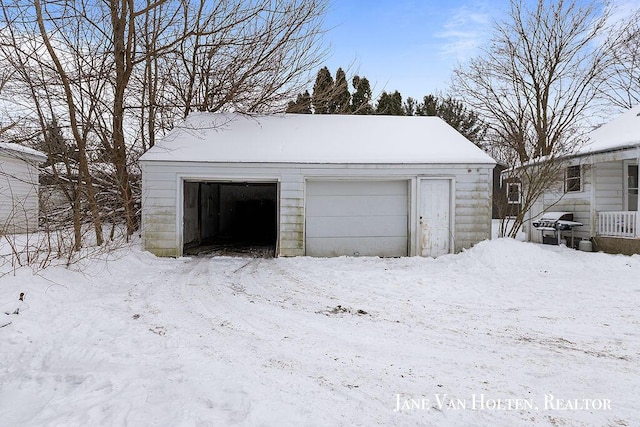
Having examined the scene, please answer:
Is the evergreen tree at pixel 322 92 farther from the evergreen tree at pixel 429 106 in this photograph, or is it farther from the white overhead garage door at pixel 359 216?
the evergreen tree at pixel 429 106

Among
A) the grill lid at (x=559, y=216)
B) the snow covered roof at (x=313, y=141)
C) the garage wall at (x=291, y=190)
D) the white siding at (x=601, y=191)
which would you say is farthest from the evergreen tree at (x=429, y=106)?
the garage wall at (x=291, y=190)

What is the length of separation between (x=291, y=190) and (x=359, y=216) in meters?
1.98

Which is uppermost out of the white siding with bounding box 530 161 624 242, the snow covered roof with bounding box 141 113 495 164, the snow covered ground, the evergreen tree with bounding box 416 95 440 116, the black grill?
the evergreen tree with bounding box 416 95 440 116

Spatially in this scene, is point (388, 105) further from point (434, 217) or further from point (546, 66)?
point (434, 217)

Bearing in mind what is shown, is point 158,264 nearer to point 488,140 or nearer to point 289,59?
point 289,59

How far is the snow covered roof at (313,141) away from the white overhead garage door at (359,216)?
0.84 metres

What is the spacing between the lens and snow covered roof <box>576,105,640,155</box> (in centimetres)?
948

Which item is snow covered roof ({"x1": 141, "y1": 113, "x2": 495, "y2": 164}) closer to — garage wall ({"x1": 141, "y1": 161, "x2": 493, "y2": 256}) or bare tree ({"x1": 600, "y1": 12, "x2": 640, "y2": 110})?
garage wall ({"x1": 141, "y1": 161, "x2": 493, "y2": 256})

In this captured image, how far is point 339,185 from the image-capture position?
33.2 feet

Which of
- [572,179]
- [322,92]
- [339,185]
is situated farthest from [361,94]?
[339,185]

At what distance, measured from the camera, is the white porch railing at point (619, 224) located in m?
9.48

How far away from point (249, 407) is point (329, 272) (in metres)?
5.29

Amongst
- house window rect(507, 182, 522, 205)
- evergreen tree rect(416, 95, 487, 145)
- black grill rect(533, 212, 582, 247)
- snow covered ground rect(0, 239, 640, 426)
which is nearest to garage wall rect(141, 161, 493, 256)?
snow covered ground rect(0, 239, 640, 426)

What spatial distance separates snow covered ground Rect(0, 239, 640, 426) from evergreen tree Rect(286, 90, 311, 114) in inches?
388
